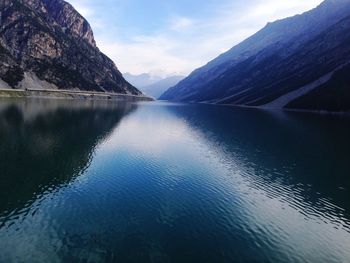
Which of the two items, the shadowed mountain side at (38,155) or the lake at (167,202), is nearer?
the lake at (167,202)

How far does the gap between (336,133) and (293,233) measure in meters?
105

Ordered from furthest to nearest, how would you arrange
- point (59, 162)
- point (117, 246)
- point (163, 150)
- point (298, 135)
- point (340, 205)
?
point (298, 135) < point (163, 150) < point (59, 162) < point (340, 205) < point (117, 246)

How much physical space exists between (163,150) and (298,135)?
6197 centimetres

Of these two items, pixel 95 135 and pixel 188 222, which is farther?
pixel 95 135

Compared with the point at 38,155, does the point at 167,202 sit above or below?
above

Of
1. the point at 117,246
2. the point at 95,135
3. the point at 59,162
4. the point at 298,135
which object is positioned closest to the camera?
the point at 117,246

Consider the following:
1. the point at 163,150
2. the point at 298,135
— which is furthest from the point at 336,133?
the point at 163,150

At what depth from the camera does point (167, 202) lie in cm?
4931

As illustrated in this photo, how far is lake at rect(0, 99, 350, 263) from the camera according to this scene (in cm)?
3478

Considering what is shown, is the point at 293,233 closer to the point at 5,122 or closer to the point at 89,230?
the point at 89,230

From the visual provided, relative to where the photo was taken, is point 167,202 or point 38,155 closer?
point 167,202

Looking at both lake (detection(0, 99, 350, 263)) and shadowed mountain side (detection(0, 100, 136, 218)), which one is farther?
shadowed mountain side (detection(0, 100, 136, 218))

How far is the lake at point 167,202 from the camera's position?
114 feet

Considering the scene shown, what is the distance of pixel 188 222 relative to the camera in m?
42.4
